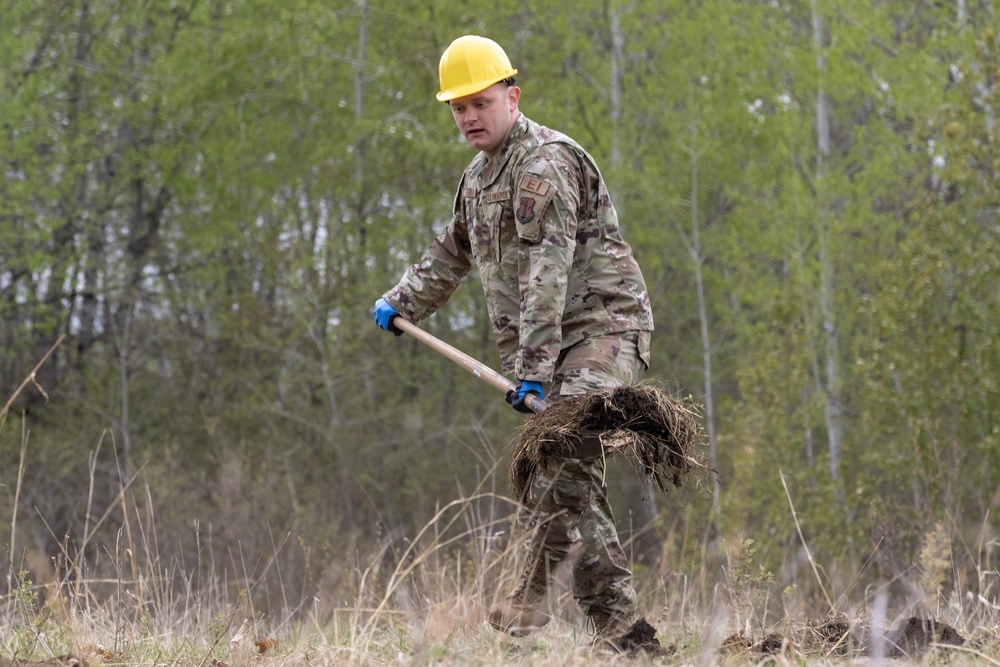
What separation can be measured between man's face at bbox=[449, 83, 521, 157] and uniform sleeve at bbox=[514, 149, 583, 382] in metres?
0.19

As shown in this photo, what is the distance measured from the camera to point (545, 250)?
4281 millimetres

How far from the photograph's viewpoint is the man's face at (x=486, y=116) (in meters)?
4.46

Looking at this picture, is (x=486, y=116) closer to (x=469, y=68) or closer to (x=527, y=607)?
(x=469, y=68)

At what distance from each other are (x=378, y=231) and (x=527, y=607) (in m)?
16.6

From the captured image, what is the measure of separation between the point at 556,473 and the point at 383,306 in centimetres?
121

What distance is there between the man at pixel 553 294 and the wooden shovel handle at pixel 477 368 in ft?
0.18

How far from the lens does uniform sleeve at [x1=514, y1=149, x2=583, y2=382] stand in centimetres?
424

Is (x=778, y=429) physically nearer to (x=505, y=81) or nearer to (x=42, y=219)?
(x=42, y=219)

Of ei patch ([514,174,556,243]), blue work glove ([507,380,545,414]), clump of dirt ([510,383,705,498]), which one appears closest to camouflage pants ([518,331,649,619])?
blue work glove ([507,380,545,414])

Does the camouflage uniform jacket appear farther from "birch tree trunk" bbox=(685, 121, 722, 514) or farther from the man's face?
"birch tree trunk" bbox=(685, 121, 722, 514)

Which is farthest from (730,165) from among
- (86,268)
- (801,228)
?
(86,268)

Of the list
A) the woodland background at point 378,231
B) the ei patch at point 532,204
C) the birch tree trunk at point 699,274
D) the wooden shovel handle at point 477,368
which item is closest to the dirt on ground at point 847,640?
the wooden shovel handle at point 477,368

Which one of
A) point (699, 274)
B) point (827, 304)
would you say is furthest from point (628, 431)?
point (699, 274)

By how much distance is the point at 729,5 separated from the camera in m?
22.2
